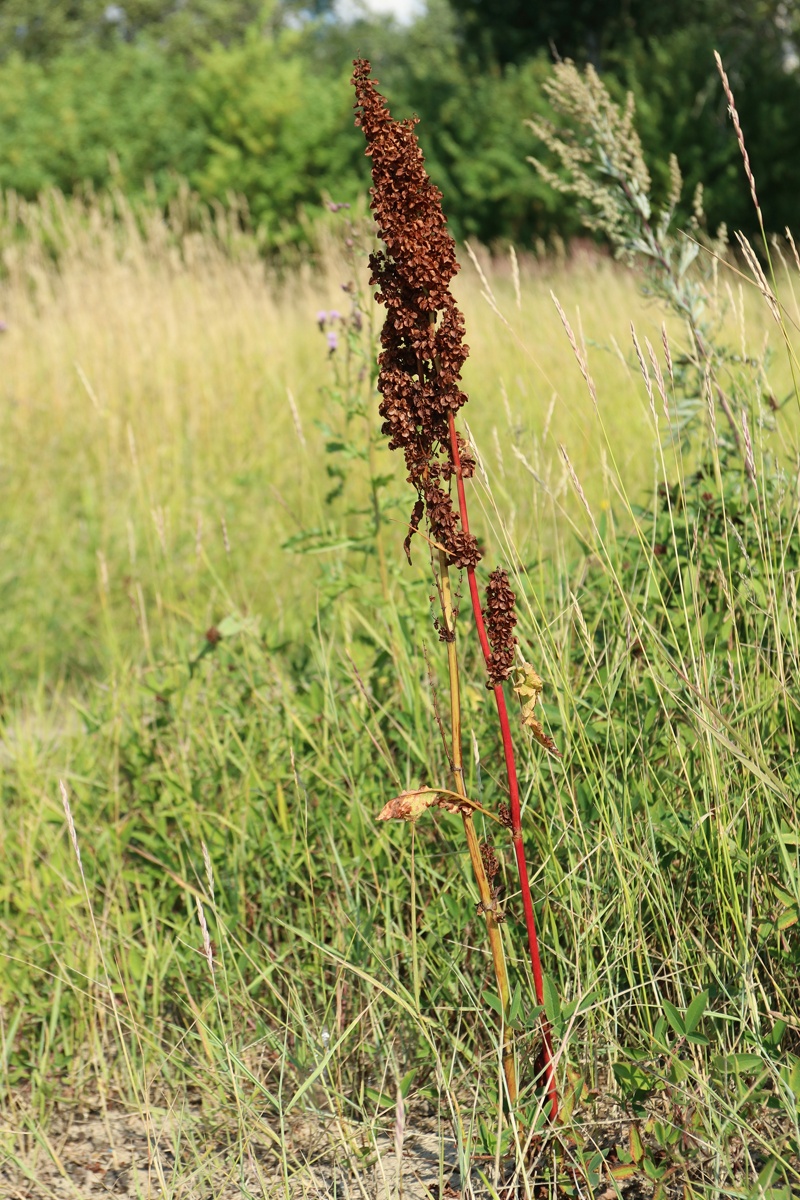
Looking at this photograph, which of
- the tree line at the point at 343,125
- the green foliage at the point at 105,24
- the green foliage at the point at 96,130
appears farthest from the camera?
the green foliage at the point at 105,24

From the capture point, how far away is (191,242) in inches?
340

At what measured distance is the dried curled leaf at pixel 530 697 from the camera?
143 cm

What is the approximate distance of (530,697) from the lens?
1.47 metres

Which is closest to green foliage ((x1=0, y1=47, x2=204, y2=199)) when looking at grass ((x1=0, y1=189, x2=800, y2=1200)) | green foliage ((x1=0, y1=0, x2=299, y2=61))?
grass ((x1=0, y1=189, x2=800, y2=1200))

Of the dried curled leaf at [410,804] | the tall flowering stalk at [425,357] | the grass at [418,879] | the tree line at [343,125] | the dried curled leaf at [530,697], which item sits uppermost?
the tree line at [343,125]

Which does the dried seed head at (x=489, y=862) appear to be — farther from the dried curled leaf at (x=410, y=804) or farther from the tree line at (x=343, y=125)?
the tree line at (x=343, y=125)

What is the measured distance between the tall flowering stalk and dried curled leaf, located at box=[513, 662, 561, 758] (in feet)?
0.04

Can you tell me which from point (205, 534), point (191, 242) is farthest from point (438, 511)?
point (191, 242)

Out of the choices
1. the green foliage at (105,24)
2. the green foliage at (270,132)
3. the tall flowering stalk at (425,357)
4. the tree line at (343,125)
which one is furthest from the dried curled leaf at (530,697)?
the green foliage at (105,24)

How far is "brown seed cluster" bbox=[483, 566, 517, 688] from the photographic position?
1.42m

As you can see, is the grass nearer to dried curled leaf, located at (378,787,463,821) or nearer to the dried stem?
the dried stem

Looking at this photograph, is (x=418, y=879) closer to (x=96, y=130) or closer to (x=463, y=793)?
(x=463, y=793)

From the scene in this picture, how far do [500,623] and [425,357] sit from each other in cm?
35

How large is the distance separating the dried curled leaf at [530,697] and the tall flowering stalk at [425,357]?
0.04 feet
